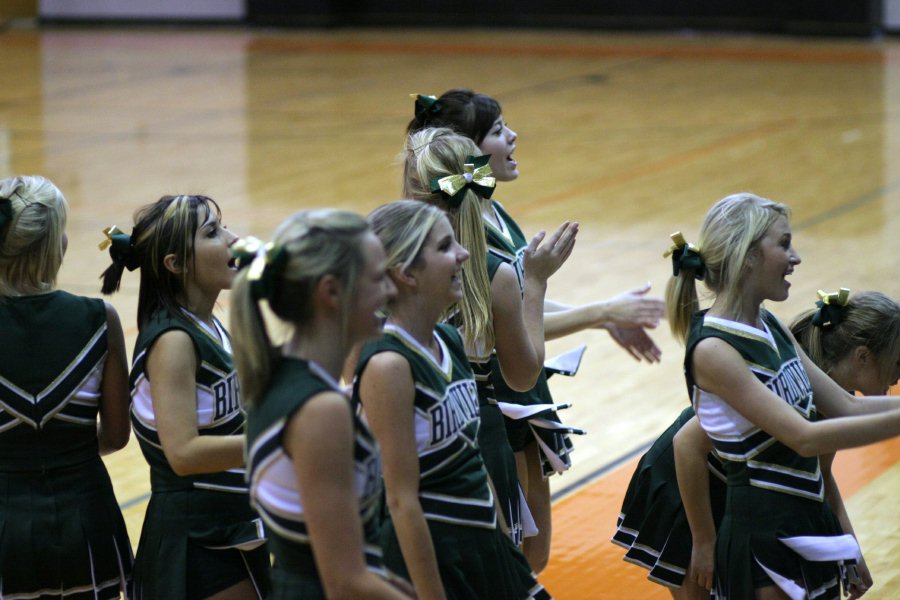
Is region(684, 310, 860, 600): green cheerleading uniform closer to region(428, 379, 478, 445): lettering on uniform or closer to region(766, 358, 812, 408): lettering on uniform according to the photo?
region(766, 358, 812, 408): lettering on uniform

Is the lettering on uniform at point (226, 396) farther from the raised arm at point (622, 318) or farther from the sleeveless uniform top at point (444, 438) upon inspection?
the raised arm at point (622, 318)

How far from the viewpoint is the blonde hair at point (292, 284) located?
6.31 feet

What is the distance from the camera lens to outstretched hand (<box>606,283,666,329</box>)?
3.24m

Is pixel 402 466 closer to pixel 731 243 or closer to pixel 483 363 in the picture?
pixel 483 363

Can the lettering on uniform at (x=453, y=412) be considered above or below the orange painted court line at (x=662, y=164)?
above

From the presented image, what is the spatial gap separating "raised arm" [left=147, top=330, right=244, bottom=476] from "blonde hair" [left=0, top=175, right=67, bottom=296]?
300 millimetres

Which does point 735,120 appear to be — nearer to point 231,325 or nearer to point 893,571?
point 893,571

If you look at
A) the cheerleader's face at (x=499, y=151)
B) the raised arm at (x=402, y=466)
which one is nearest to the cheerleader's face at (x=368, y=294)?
the raised arm at (x=402, y=466)

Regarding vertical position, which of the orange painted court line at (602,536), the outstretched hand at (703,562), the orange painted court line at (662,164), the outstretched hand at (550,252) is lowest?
the orange painted court line at (602,536)

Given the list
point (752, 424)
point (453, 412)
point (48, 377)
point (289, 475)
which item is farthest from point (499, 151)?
point (289, 475)

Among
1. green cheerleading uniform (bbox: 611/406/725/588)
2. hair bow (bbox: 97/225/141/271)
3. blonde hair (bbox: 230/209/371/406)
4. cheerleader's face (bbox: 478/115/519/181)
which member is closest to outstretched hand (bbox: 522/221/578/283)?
green cheerleading uniform (bbox: 611/406/725/588)

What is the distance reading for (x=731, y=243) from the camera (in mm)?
2666

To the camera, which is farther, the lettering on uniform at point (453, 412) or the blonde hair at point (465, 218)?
the blonde hair at point (465, 218)

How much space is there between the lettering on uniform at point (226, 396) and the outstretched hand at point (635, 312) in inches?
41.8
